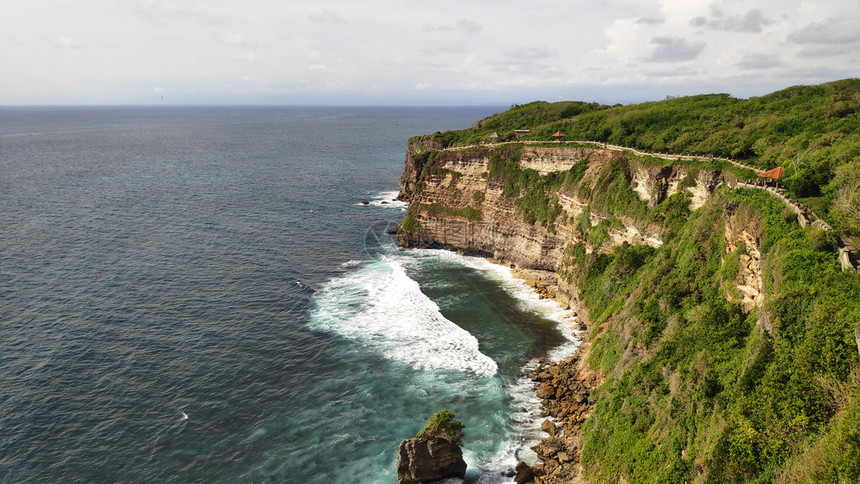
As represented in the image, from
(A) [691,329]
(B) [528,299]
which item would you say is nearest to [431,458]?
(A) [691,329]

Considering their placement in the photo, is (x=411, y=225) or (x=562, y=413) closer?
(x=562, y=413)

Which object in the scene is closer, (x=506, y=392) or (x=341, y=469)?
(x=341, y=469)

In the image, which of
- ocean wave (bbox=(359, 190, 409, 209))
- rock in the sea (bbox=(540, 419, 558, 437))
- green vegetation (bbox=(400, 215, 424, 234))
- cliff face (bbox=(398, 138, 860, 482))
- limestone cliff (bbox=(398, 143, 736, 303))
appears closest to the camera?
cliff face (bbox=(398, 138, 860, 482))

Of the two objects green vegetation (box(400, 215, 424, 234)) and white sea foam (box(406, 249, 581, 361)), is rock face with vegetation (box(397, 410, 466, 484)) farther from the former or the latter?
green vegetation (box(400, 215, 424, 234))

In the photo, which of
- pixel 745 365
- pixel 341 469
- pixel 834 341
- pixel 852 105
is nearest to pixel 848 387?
pixel 834 341

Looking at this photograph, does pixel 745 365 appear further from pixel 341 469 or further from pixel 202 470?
pixel 202 470

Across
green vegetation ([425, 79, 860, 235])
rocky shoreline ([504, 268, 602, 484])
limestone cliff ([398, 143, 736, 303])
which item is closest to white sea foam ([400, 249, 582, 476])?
rocky shoreline ([504, 268, 602, 484])

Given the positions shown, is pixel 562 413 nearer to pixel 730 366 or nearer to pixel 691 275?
pixel 730 366
